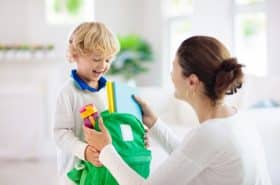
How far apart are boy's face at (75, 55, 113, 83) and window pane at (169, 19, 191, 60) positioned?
3.94m

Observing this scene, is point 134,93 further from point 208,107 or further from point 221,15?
point 221,15

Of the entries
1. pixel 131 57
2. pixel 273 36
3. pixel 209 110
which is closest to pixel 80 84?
pixel 209 110

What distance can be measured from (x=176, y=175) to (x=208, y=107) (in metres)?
0.23

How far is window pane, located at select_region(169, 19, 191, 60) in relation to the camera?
5.75 m

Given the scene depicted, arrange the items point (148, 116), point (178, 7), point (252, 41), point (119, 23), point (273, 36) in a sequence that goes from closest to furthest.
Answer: point (148, 116) < point (273, 36) < point (252, 41) < point (178, 7) < point (119, 23)

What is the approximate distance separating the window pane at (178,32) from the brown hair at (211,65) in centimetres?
420

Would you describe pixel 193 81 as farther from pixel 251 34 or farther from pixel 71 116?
pixel 251 34

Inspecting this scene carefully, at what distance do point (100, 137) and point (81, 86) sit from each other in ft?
0.83

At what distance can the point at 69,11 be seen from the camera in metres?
6.22

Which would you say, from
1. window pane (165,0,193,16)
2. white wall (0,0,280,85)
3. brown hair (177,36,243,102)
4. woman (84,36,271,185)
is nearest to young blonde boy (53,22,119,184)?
woman (84,36,271,185)

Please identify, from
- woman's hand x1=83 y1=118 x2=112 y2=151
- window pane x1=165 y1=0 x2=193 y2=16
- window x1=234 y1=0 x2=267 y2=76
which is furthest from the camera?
window pane x1=165 y1=0 x2=193 y2=16

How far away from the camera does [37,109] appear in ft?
Result: 18.7

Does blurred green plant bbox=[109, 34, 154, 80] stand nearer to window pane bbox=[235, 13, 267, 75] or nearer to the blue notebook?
window pane bbox=[235, 13, 267, 75]

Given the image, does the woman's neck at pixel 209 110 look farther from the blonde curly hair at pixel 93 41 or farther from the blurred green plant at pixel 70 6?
the blurred green plant at pixel 70 6
